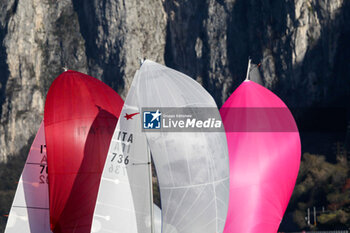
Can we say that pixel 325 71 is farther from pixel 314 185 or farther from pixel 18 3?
pixel 18 3

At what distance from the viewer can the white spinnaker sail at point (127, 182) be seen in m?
18.8

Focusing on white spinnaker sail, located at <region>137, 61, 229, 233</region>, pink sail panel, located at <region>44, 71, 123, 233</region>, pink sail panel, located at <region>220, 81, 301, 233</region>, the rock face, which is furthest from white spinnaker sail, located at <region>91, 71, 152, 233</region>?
the rock face

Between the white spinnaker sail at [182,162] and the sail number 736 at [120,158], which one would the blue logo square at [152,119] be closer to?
the white spinnaker sail at [182,162]

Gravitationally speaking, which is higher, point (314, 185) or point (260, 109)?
point (260, 109)

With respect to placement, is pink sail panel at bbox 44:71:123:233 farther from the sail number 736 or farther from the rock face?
the rock face

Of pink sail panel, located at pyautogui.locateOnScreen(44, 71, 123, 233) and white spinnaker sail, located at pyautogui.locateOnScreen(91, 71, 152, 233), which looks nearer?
white spinnaker sail, located at pyautogui.locateOnScreen(91, 71, 152, 233)

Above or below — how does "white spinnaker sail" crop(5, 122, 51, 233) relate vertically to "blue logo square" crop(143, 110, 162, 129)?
below

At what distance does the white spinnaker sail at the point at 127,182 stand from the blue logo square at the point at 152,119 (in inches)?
8.0

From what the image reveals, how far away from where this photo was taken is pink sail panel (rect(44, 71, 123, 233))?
70.2ft

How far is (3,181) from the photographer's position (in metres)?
66.8

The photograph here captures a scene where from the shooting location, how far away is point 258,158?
2227 centimetres

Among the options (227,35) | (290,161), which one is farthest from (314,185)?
(290,161)

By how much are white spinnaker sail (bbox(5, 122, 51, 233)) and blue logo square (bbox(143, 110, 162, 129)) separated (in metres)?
5.39

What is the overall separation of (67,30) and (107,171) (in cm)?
5787
